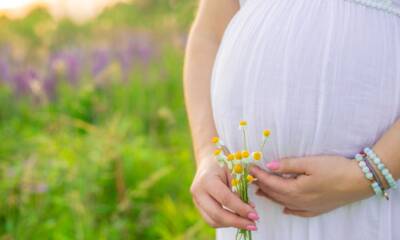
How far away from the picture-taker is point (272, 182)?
1446 millimetres

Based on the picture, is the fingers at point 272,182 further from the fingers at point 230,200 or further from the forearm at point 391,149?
the forearm at point 391,149

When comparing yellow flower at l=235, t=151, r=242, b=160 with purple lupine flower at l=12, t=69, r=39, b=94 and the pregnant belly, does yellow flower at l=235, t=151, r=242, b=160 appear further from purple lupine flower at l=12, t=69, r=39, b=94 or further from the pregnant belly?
purple lupine flower at l=12, t=69, r=39, b=94

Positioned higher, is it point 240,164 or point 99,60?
point 240,164

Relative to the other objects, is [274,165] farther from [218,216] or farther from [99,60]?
[99,60]

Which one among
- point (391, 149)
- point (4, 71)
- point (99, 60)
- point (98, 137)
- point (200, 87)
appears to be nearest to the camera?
point (391, 149)

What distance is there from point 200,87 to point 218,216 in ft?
1.33

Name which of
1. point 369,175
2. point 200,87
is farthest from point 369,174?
point 200,87

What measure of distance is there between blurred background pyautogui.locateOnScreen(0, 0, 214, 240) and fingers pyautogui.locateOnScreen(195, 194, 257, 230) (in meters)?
1.56

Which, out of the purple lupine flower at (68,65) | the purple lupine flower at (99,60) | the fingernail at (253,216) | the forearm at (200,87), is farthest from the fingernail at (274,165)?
the purple lupine flower at (99,60)

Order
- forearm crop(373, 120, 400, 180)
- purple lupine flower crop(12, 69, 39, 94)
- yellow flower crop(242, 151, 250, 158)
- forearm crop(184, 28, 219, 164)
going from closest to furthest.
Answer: yellow flower crop(242, 151, 250, 158) → forearm crop(373, 120, 400, 180) → forearm crop(184, 28, 219, 164) → purple lupine flower crop(12, 69, 39, 94)

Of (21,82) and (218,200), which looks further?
(21,82)

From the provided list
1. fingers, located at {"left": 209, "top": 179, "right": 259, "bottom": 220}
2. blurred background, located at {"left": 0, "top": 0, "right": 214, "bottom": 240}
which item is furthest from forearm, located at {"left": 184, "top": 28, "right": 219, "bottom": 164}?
blurred background, located at {"left": 0, "top": 0, "right": 214, "bottom": 240}

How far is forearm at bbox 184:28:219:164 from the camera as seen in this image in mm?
1708

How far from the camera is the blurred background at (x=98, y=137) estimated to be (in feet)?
11.0
